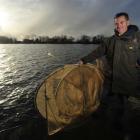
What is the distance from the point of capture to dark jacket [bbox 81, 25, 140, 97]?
19.0 ft

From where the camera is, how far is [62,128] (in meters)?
7.31

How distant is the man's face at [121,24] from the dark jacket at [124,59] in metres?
0.11

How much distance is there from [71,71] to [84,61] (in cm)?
52

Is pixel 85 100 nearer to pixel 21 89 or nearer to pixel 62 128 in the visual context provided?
pixel 62 128

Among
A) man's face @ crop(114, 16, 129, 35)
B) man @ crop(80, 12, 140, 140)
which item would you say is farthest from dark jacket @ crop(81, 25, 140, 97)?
man's face @ crop(114, 16, 129, 35)

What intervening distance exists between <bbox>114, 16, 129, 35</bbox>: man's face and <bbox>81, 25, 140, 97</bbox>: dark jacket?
106 mm

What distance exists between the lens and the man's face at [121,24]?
571 centimetres

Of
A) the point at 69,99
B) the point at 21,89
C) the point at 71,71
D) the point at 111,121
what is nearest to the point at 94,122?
the point at 111,121

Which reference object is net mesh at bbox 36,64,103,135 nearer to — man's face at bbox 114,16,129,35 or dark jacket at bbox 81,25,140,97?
dark jacket at bbox 81,25,140,97

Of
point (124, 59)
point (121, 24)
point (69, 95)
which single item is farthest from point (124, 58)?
point (69, 95)

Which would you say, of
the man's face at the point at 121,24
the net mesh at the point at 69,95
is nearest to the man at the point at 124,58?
the man's face at the point at 121,24

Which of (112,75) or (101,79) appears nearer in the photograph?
(112,75)

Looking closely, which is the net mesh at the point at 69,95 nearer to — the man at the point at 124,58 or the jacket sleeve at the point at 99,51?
the jacket sleeve at the point at 99,51

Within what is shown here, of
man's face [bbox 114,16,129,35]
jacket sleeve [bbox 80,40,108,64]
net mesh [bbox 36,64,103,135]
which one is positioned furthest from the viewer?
net mesh [bbox 36,64,103,135]
